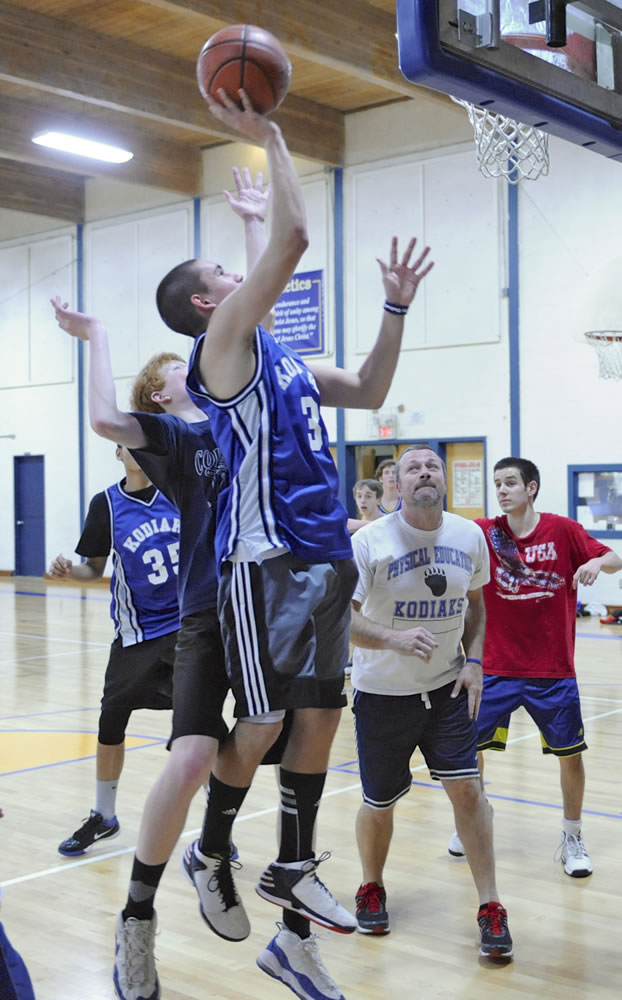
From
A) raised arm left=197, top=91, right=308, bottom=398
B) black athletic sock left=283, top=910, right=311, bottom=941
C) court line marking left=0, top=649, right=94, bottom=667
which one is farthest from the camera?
court line marking left=0, top=649, right=94, bottom=667

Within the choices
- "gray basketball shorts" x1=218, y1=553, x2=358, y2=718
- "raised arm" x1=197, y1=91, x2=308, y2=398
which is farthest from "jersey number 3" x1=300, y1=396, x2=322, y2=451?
"gray basketball shorts" x1=218, y1=553, x2=358, y2=718

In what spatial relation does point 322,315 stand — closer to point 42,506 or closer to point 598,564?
point 42,506

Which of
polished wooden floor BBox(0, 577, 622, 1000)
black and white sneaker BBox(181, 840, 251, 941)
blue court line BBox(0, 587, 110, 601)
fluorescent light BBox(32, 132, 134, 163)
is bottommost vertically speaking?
polished wooden floor BBox(0, 577, 622, 1000)

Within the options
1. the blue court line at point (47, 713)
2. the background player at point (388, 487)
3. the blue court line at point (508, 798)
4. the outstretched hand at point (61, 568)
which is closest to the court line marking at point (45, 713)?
the blue court line at point (47, 713)

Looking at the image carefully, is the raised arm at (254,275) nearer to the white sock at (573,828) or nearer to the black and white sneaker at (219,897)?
the black and white sneaker at (219,897)

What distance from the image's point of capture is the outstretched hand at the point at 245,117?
269 cm

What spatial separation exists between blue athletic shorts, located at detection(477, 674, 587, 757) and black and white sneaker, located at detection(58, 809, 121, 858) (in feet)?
5.48

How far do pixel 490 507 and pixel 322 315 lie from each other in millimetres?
3874

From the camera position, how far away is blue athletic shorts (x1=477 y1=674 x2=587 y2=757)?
15.2 ft

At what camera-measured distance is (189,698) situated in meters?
2.88

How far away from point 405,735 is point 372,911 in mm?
628

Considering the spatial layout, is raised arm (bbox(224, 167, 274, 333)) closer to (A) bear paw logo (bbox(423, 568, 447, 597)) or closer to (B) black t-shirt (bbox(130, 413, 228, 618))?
(B) black t-shirt (bbox(130, 413, 228, 618))

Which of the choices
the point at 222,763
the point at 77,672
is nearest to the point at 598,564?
the point at 222,763

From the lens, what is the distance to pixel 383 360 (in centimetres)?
315
